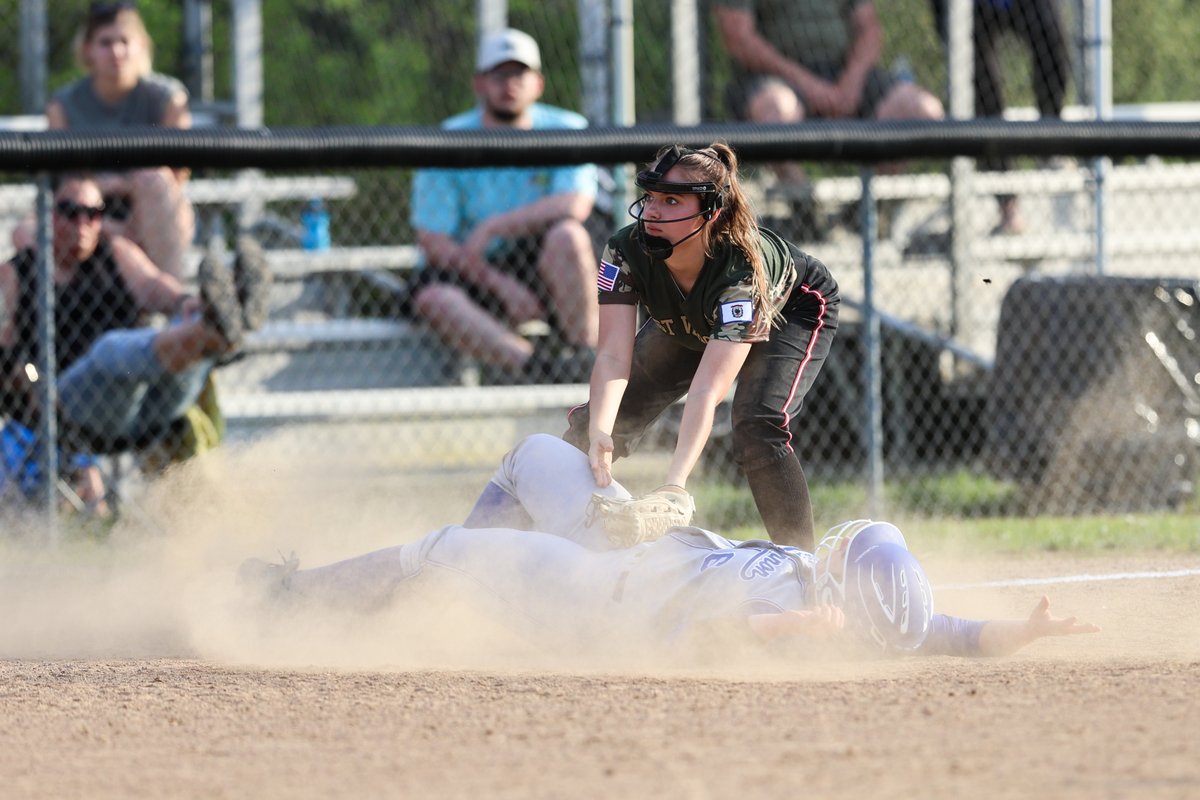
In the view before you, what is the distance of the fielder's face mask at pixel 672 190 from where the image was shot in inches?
189

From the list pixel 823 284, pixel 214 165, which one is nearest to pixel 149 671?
pixel 823 284

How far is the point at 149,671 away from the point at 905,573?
215 centimetres

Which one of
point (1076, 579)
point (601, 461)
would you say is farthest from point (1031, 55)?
point (601, 461)

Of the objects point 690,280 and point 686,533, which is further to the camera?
point 690,280

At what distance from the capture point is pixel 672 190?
4.82 meters

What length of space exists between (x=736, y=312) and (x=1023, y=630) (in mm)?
1277

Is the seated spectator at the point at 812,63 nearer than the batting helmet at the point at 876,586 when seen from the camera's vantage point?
No

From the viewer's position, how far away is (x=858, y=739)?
11.1ft

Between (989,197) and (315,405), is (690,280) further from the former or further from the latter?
(989,197)

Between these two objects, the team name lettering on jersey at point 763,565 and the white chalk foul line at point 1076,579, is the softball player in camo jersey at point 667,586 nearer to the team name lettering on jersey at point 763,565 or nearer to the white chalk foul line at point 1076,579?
the team name lettering on jersey at point 763,565

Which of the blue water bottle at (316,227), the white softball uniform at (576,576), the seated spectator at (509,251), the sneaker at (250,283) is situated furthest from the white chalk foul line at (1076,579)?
the blue water bottle at (316,227)

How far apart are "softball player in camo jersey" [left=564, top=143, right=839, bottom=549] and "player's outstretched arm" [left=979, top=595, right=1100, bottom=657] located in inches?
36.6

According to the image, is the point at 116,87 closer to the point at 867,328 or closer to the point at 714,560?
the point at 867,328

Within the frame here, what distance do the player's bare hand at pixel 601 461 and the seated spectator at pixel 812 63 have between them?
16.7 ft
